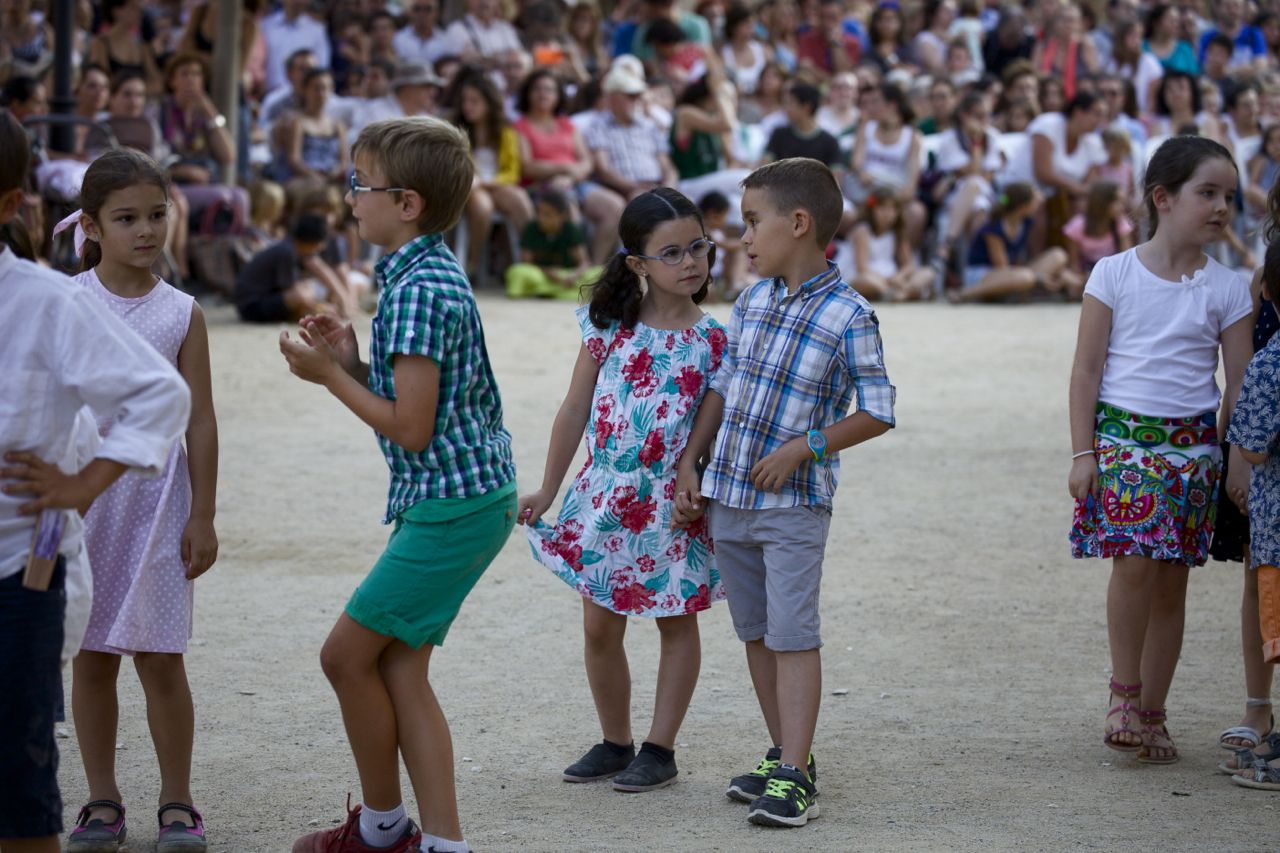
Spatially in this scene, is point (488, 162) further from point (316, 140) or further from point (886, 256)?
point (886, 256)

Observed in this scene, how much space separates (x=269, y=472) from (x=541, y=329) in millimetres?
4124

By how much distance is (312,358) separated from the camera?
319 centimetres

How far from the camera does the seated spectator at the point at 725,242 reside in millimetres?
12781

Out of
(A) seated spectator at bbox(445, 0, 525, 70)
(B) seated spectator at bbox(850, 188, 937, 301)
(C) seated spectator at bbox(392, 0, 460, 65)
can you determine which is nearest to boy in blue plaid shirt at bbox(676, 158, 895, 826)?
(B) seated spectator at bbox(850, 188, 937, 301)

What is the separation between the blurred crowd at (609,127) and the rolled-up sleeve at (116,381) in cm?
851

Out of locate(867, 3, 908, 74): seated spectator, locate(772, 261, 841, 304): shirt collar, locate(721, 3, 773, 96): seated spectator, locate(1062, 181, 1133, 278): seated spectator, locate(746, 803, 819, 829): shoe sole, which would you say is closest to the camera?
locate(746, 803, 819, 829): shoe sole

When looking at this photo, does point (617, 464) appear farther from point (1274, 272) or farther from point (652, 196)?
point (1274, 272)

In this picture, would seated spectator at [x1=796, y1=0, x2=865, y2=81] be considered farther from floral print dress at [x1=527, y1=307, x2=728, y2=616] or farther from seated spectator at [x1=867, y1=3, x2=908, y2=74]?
floral print dress at [x1=527, y1=307, x2=728, y2=616]

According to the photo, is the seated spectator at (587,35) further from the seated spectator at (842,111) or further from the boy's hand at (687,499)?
the boy's hand at (687,499)

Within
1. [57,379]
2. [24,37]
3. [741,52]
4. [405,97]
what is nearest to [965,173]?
[741,52]

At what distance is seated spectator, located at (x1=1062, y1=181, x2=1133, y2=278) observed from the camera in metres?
14.0

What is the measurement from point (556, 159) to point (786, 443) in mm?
10086

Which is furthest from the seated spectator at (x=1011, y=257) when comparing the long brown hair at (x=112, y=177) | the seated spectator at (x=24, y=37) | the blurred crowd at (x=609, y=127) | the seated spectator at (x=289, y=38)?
the long brown hair at (x=112, y=177)

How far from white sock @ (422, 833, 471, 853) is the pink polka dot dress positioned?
0.70 m
